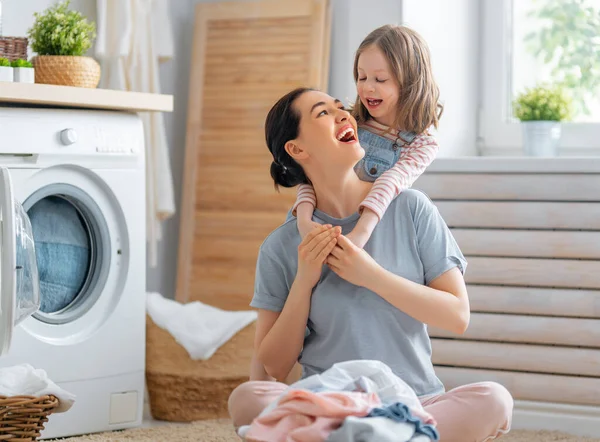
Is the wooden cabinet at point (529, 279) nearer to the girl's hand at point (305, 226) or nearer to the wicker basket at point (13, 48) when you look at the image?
the girl's hand at point (305, 226)

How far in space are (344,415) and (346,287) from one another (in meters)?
0.43

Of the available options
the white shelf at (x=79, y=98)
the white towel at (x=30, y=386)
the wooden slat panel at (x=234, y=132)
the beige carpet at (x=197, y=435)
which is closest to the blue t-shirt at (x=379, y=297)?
the white towel at (x=30, y=386)

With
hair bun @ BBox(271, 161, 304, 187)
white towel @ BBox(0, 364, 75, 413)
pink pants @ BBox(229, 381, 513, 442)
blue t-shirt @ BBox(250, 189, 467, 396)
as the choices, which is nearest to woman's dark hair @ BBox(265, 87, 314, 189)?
hair bun @ BBox(271, 161, 304, 187)

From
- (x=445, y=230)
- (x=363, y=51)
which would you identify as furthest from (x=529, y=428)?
(x=363, y=51)

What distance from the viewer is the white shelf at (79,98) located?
2.60 meters

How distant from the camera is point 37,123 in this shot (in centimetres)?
271

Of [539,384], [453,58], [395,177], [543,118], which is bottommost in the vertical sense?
[539,384]

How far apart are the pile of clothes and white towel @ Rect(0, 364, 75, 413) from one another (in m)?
0.90

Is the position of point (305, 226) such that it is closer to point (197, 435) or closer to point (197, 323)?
point (197, 435)

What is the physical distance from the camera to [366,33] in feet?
11.3

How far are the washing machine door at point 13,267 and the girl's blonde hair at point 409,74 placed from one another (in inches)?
34.5

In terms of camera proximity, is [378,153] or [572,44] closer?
[378,153]

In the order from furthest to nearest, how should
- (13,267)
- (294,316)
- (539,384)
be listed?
1. (539,384)
2. (13,267)
3. (294,316)

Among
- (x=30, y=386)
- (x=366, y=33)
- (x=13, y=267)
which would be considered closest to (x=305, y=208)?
(x=13, y=267)
